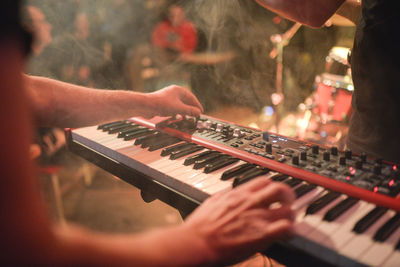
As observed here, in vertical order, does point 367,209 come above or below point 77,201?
above

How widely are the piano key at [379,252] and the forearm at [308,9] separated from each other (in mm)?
1378

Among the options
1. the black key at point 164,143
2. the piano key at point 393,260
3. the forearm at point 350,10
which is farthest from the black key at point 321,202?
the forearm at point 350,10

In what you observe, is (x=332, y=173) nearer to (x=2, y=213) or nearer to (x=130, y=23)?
(x=2, y=213)

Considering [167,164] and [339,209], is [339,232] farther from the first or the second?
[167,164]

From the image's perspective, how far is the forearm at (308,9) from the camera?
5.62 feet

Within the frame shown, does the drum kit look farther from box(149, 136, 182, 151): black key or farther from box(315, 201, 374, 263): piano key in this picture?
box(315, 201, 374, 263): piano key

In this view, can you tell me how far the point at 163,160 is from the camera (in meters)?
1.36

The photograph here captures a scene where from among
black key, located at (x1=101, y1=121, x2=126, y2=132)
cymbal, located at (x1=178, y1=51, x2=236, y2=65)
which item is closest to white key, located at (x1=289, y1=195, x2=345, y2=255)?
black key, located at (x1=101, y1=121, x2=126, y2=132)

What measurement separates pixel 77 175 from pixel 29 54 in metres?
3.74

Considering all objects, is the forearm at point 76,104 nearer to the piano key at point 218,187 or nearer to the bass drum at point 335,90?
the piano key at point 218,187

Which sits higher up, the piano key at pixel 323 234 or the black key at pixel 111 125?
the black key at pixel 111 125

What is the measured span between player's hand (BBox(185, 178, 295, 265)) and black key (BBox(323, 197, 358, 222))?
16 centimetres

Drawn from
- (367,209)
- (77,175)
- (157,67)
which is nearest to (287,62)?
(157,67)

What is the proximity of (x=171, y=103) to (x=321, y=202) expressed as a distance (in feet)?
3.59
